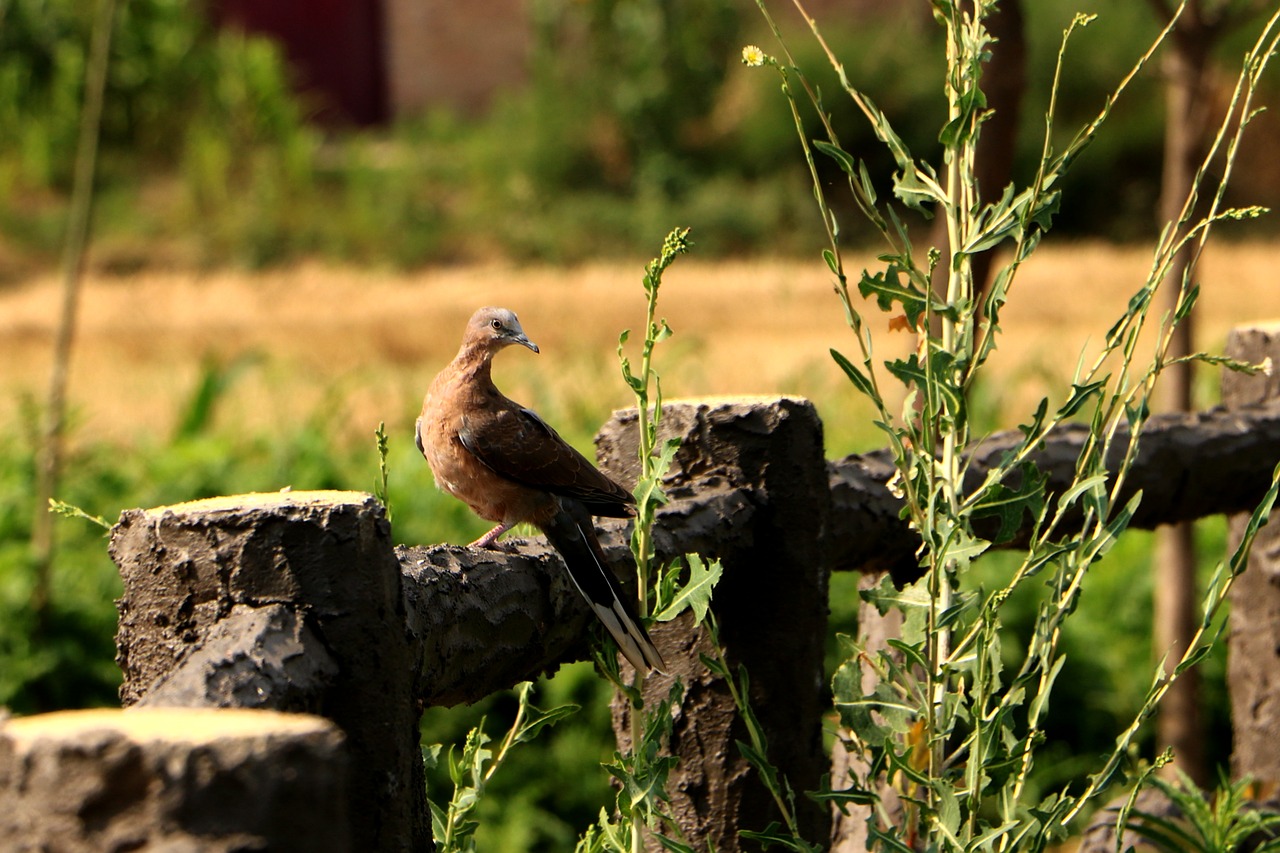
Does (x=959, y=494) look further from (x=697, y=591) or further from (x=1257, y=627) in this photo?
→ (x=1257, y=627)

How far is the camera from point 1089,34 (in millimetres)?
7477

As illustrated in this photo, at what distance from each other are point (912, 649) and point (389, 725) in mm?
394

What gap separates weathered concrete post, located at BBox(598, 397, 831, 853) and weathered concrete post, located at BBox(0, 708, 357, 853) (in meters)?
0.95

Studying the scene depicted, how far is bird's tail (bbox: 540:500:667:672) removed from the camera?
1372 millimetres

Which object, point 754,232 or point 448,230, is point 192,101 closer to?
point 448,230


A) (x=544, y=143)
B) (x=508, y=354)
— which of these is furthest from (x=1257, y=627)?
(x=544, y=143)

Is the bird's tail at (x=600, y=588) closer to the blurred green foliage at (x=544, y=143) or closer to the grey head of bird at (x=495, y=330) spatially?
the grey head of bird at (x=495, y=330)

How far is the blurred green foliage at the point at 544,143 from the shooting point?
6914 millimetres

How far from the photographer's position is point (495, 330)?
1.67 metres

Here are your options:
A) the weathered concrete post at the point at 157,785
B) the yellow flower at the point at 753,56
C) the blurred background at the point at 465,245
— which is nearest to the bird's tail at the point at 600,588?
the yellow flower at the point at 753,56

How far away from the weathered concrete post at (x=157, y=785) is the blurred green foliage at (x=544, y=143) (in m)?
6.06

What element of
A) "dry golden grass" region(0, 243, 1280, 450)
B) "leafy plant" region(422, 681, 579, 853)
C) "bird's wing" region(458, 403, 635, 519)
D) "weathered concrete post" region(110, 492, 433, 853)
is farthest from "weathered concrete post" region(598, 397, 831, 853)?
"dry golden grass" region(0, 243, 1280, 450)

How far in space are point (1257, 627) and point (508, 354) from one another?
418 cm

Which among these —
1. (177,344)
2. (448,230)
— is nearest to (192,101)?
(448,230)
